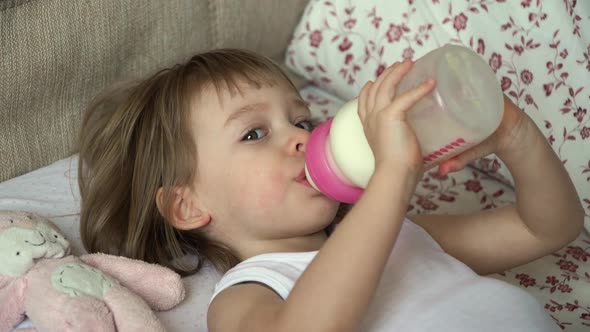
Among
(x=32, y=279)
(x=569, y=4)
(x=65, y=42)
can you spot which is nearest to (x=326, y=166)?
(x=32, y=279)

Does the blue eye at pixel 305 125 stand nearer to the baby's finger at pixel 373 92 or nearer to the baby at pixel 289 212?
the baby at pixel 289 212

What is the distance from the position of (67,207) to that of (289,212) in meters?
0.45

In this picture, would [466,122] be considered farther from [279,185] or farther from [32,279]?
Result: [32,279]

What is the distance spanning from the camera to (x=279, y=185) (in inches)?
42.8

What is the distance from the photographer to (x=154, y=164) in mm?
1192

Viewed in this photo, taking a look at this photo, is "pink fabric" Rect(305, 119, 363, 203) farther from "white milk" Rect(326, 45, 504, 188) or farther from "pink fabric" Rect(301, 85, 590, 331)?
"pink fabric" Rect(301, 85, 590, 331)

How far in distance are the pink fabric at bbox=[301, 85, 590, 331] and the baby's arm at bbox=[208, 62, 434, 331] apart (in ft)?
1.67

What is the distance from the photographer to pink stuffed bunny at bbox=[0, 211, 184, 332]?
0.99 m

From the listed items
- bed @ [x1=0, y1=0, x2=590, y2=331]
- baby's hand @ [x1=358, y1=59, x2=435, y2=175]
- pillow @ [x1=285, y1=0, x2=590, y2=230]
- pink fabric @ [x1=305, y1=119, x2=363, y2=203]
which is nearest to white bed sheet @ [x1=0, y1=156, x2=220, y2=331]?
bed @ [x1=0, y1=0, x2=590, y2=331]

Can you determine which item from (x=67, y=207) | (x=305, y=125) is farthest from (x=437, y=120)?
Answer: (x=67, y=207)

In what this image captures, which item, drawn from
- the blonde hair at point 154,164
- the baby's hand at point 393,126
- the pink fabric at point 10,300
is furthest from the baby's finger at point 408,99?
the pink fabric at point 10,300

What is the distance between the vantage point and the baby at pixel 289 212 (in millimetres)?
889

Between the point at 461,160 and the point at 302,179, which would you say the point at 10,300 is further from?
the point at 461,160

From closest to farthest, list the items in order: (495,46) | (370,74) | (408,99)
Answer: (408,99), (495,46), (370,74)
